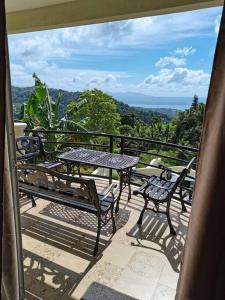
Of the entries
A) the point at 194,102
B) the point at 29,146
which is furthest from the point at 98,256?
the point at 194,102

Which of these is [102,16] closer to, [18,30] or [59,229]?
[18,30]

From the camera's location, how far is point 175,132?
1432 centimetres

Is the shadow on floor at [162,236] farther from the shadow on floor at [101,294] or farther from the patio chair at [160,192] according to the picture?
the shadow on floor at [101,294]

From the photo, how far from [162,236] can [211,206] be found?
6.10ft

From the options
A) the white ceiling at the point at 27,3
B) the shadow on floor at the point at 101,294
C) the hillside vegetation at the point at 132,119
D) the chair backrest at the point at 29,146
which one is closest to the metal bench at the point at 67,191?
the shadow on floor at the point at 101,294

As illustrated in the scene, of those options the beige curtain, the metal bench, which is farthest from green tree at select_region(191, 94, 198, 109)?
the beige curtain

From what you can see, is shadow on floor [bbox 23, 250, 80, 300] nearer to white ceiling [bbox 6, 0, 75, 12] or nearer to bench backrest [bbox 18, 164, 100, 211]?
bench backrest [bbox 18, 164, 100, 211]

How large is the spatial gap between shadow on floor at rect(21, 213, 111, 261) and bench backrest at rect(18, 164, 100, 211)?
1.48 ft

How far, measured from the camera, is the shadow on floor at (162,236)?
2.50 meters

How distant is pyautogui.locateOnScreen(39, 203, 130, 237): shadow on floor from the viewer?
2910 millimetres

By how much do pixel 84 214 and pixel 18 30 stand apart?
7.16 ft

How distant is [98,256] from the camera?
2.41 meters

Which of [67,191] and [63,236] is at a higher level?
[67,191]

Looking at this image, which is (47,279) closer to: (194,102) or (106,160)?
(106,160)
